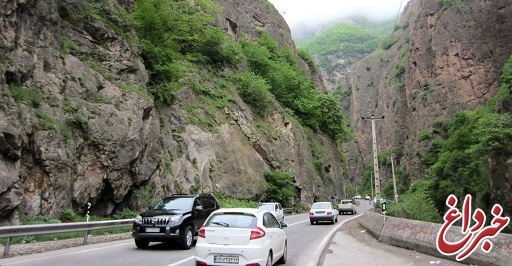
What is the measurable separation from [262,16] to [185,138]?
4801 centimetres

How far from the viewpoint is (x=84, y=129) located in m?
17.9

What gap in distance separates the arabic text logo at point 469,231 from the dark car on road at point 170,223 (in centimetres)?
716

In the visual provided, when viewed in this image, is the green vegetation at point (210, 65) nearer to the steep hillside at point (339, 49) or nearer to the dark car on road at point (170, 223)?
the dark car on road at point (170, 223)

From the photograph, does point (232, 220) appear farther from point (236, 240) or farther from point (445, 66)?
point (445, 66)

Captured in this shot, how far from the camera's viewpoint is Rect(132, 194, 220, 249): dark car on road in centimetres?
1122

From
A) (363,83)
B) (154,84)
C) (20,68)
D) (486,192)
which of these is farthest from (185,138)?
(363,83)

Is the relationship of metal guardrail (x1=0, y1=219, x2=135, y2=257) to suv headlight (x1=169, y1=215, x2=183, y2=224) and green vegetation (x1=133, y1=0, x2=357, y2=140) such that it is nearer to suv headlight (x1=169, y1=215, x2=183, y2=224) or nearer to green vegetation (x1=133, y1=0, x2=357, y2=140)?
suv headlight (x1=169, y1=215, x2=183, y2=224)

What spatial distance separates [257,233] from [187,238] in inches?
193

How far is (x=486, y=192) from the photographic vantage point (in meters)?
32.4

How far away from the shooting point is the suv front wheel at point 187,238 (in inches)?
451

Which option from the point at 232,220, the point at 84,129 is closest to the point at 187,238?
the point at 232,220

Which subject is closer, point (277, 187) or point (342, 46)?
point (277, 187)

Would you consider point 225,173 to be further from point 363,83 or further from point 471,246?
point 363,83

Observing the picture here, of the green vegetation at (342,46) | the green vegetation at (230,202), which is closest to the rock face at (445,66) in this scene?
the green vegetation at (230,202)
